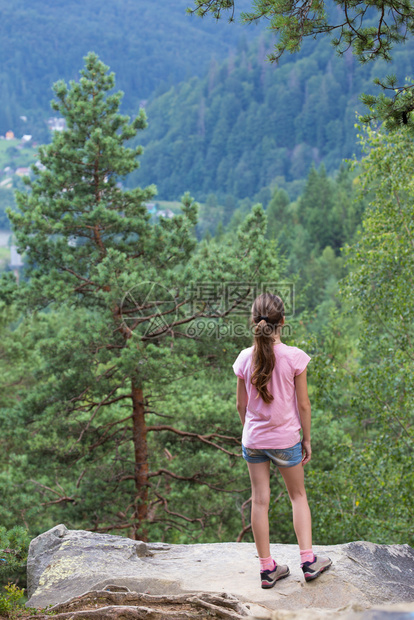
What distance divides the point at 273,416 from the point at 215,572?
163cm

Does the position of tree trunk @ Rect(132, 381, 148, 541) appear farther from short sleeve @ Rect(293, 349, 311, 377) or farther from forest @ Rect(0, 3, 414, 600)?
short sleeve @ Rect(293, 349, 311, 377)

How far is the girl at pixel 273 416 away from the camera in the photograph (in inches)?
154

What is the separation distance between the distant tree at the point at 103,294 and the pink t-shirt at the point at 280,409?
480 centimetres

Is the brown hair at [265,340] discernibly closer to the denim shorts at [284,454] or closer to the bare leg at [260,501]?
the denim shorts at [284,454]

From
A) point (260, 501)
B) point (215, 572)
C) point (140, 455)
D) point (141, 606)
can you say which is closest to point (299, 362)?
point (260, 501)

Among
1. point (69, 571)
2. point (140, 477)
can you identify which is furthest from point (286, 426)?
point (140, 477)

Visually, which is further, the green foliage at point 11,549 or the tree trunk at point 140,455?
the tree trunk at point 140,455

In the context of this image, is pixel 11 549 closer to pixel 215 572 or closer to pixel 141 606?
pixel 141 606

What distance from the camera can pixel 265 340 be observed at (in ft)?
12.8

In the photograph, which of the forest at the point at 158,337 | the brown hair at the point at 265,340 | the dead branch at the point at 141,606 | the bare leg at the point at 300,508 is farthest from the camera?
the forest at the point at 158,337

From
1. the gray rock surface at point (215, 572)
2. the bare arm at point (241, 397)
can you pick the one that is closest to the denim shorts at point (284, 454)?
the bare arm at point (241, 397)

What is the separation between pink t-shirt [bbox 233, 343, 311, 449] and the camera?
3934 mm

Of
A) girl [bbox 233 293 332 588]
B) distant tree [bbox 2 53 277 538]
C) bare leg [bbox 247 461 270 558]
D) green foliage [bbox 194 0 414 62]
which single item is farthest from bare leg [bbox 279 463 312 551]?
distant tree [bbox 2 53 277 538]

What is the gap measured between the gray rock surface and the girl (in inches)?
8.5
